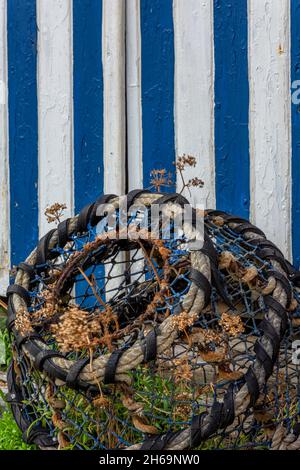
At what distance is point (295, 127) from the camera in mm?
3369

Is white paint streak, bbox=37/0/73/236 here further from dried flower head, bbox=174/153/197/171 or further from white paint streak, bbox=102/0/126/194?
dried flower head, bbox=174/153/197/171

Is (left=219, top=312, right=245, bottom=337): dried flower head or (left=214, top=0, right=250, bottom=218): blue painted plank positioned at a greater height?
(left=214, top=0, right=250, bottom=218): blue painted plank

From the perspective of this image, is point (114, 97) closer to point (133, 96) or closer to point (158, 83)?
point (133, 96)

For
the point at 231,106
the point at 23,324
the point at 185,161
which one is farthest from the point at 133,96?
the point at 23,324

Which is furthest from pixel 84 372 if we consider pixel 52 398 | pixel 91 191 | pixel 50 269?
pixel 91 191

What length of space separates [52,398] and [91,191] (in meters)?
1.53

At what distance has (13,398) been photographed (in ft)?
8.92

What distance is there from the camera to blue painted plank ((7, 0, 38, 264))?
3920mm

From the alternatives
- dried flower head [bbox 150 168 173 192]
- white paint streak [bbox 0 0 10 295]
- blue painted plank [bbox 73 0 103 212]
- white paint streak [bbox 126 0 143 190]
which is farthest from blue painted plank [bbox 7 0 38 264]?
dried flower head [bbox 150 168 173 192]

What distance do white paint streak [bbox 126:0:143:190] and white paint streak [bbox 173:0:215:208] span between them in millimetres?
208

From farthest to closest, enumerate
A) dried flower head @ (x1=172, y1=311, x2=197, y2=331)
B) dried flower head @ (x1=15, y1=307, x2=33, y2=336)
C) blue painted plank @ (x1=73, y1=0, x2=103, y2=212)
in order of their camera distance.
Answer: blue painted plank @ (x1=73, y1=0, x2=103, y2=212) < dried flower head @ (x1=15, y1=307, x2=33, y2=336) < dried flower head @ (x1=172, y1=311, x2=197, y2=331)

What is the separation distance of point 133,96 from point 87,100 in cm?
24

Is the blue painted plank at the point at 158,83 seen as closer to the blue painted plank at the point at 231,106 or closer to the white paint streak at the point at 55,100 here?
the blue painted plank at the point at 231,106
